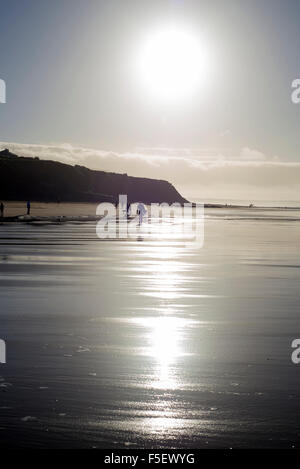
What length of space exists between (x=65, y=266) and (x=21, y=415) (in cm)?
1699

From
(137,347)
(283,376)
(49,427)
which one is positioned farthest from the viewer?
(137,347)

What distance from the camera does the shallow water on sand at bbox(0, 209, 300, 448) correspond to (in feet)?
20.7

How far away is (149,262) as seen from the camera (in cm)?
2619

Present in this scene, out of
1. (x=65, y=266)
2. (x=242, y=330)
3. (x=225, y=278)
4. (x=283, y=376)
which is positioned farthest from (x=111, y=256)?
(x=283, y=376)

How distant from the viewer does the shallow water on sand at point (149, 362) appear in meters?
6.30

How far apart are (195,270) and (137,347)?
13.0 m

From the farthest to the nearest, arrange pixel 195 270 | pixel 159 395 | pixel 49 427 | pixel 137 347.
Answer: pixel 195 270, pixel 137 347, pixel 159 395, pixel 49 427

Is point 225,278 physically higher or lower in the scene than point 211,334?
higher

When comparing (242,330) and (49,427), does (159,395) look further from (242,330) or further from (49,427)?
(242,330)

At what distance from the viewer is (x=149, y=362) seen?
353 inches
